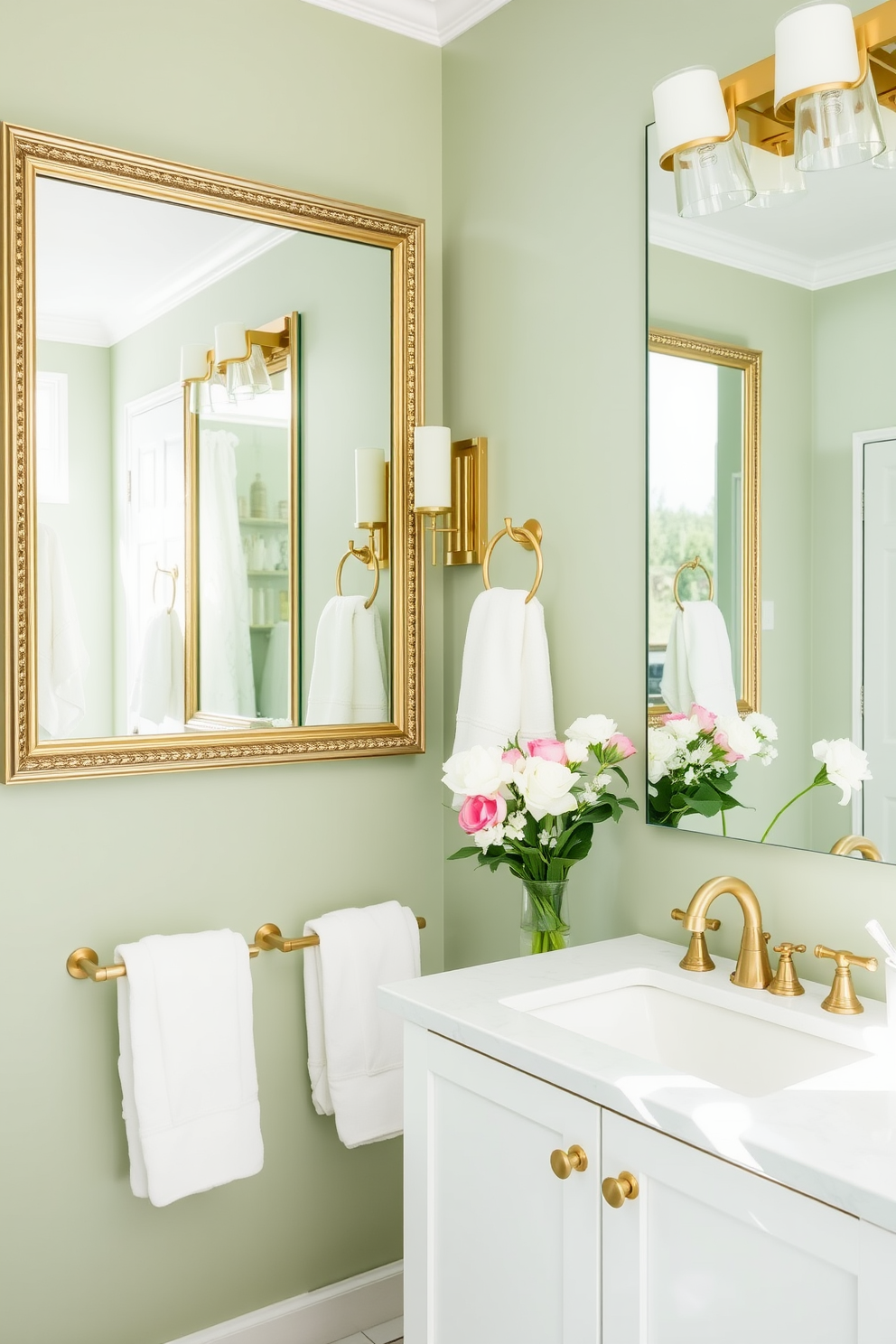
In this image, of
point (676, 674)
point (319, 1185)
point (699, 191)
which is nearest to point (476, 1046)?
point (676, 674)

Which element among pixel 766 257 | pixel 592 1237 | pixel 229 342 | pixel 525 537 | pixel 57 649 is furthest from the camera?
pixel 525 537

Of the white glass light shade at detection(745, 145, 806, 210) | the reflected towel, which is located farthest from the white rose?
the white glass light shade at detection(745, 145, 806, 210)

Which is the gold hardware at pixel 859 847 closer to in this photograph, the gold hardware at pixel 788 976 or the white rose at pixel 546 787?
the gold hardware at pixel 788 976

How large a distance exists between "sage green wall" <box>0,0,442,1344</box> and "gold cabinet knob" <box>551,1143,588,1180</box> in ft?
3.05

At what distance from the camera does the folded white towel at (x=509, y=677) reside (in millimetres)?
1935

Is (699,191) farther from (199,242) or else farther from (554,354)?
(199,242)

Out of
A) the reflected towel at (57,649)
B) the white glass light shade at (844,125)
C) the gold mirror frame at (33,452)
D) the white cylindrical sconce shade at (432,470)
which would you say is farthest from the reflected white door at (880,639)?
the reflected towel at (57,649)

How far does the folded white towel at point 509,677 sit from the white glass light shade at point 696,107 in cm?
78

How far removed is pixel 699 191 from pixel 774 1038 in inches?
44.9

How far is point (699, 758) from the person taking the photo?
169cm

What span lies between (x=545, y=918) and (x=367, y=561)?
2.46 ft

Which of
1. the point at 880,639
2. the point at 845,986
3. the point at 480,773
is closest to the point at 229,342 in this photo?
the point at 480,773

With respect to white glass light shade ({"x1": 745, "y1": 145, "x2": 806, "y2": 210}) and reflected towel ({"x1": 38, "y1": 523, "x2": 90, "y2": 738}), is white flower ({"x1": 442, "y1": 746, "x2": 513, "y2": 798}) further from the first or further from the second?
white glass light shade ({"x1": 745, "y1": 145, "x2": 806, "y2": 210})

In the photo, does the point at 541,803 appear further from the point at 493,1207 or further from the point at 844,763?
the point at 493,1207
